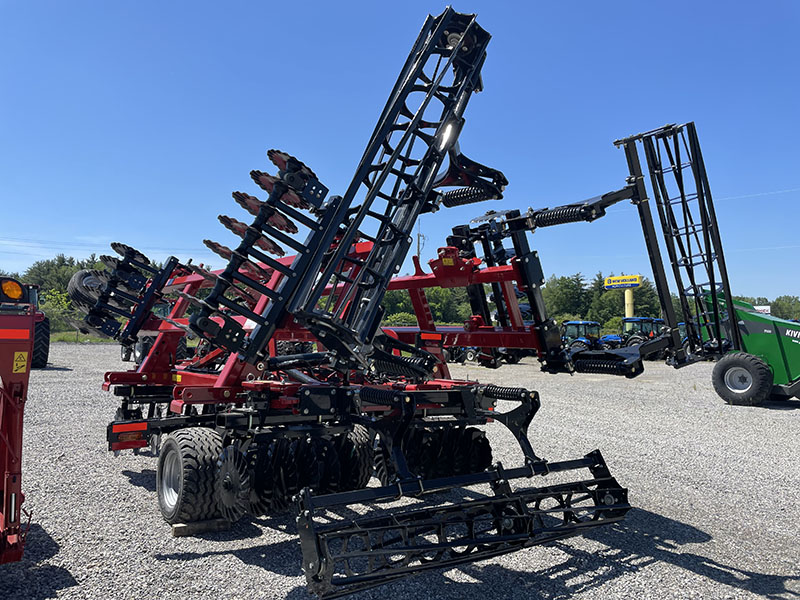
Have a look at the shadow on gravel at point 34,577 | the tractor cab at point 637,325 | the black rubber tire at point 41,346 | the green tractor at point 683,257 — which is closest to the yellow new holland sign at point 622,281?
the tractor cab at point 637,325

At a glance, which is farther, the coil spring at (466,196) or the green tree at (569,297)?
the green tree at (569,297)

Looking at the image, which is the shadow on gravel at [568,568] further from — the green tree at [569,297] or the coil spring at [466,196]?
the green tree at [569,297]

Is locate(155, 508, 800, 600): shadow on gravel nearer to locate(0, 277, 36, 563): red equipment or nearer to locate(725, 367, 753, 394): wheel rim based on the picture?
locate(0, 277, 36, 563): red equipment

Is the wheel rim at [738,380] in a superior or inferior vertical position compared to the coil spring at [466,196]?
inferior

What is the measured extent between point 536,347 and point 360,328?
2060 mm

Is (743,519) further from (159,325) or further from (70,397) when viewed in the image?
(70,397)

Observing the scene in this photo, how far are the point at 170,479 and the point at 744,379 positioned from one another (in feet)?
42.0

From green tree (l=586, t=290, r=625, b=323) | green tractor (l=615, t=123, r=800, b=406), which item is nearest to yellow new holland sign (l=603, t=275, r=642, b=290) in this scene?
green tree (l=586, t=290, r=625, b=323)

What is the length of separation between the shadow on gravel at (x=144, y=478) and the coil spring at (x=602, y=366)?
4.49m

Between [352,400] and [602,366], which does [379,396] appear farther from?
[602,366]

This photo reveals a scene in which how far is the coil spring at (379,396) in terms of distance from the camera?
4523 mm

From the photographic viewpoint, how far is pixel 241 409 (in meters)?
5.41

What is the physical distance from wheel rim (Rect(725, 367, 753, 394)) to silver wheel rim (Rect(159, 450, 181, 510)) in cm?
1260

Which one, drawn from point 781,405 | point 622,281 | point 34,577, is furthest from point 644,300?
point 34,577
